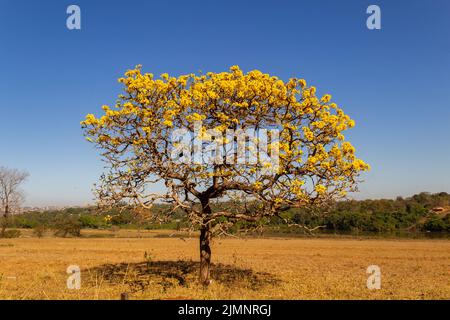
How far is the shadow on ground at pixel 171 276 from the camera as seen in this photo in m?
19.2

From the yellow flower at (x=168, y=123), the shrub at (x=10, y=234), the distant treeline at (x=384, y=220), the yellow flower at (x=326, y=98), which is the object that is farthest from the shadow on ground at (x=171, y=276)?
the distant treeline at (x=384, y=220)

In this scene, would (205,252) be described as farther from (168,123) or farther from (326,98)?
(326,98)

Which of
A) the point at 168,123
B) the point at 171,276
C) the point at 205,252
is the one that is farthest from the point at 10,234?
the point at 168,123

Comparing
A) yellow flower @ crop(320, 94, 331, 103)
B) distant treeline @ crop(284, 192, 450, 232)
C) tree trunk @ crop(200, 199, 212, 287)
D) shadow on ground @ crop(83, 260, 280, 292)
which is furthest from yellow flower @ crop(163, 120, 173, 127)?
distant treeline @ crop(284, 192, 450, 232)

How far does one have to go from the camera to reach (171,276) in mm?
21484

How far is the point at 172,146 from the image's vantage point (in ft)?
53.7

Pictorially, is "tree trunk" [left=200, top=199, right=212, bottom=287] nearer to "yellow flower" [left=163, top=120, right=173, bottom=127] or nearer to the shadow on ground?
the shadow on ground

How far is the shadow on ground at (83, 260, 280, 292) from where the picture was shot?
19.2 metres

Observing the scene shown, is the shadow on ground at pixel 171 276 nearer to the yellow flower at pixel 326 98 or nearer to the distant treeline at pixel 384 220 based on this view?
the yellow flower at pixel 326 98

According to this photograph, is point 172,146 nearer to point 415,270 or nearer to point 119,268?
point 119,268
